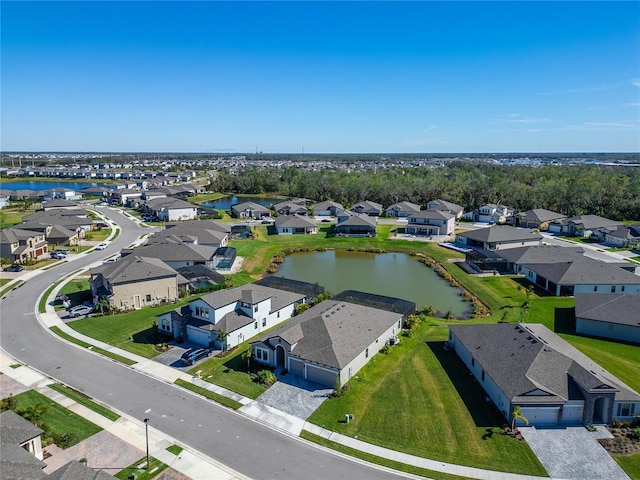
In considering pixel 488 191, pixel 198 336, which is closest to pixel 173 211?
pixel 198 336

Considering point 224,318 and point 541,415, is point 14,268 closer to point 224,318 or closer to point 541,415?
point 224,318

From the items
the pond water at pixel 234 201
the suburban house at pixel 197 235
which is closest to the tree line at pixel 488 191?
the pond water at pixel 234 201

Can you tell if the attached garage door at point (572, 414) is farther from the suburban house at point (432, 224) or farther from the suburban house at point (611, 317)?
the suburban house at point (432, 224)

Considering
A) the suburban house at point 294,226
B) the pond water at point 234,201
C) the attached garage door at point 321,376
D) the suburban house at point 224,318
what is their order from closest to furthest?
the attached garage door at point 321,376 → the suburban house at point 224,318 → the suburban house at point 294,226 → the pond water at point 234,201

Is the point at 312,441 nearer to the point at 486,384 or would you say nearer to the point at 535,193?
the point at 486,384

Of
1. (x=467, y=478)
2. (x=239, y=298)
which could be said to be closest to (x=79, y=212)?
(x=239, y=298)
